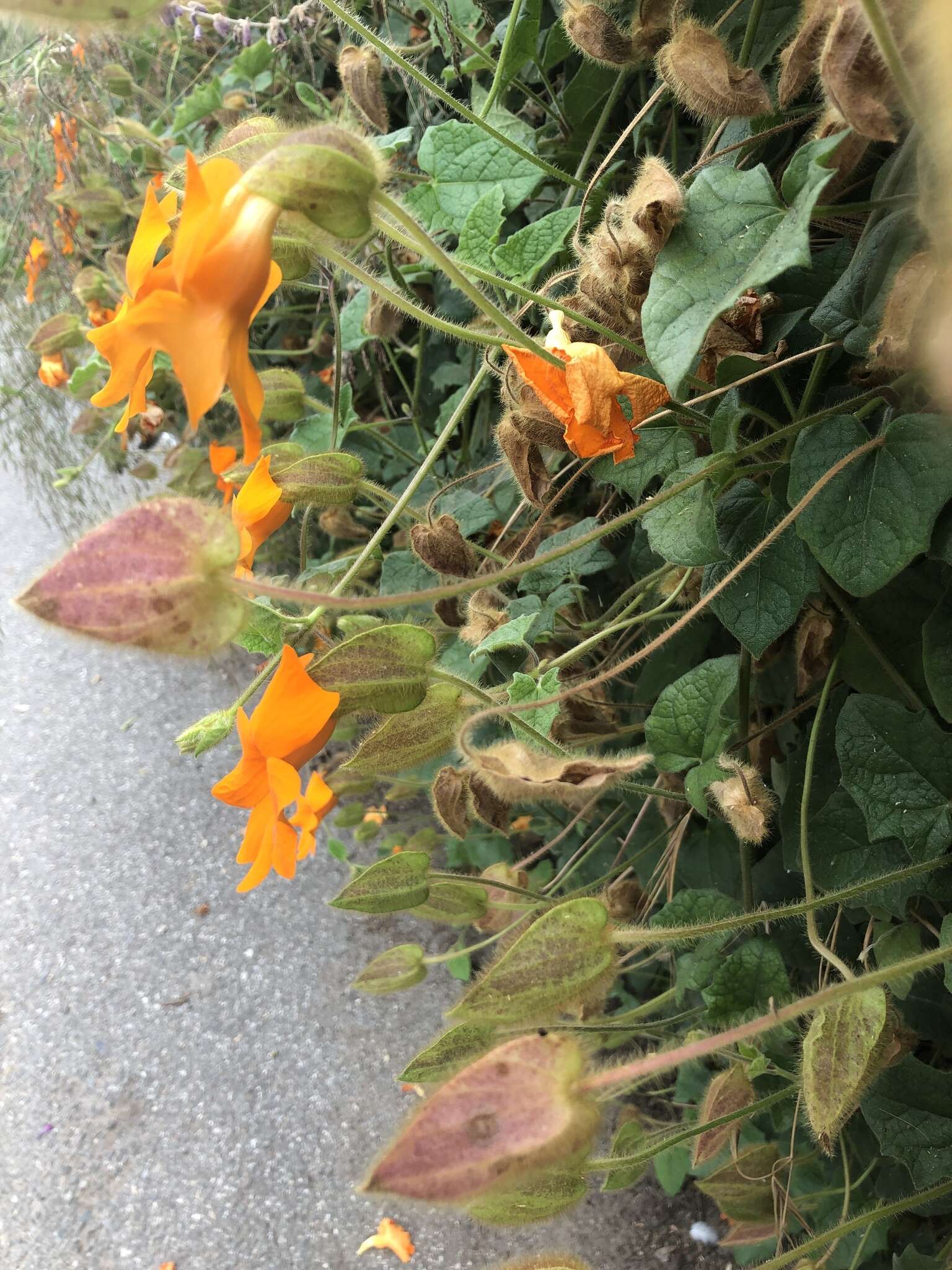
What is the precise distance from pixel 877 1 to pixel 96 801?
4.52 ft

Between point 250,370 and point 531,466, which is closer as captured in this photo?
point 250,370

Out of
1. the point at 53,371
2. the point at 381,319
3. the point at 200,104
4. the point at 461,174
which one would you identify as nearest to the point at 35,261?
the point at 53,371

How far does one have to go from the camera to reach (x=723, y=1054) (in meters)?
0.52

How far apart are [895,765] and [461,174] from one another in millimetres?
390

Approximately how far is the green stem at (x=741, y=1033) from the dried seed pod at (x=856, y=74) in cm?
27

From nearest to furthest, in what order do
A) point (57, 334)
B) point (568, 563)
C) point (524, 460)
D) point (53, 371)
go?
1. point (524, 460)
2. point (568, 563)
3. point (57, 334)
4. point (53, 371)

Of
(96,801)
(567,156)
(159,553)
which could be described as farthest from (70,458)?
(159,553)

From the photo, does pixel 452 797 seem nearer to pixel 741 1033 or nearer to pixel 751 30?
pixel 741 1033

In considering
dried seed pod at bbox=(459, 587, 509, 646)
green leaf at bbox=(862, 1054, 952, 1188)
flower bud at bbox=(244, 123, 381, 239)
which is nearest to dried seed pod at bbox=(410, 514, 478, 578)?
dried seed pod at bbox=(459, 587, 509, 646)

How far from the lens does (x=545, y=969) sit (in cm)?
36

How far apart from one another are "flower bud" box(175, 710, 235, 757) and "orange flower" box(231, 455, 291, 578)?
76 millimetres

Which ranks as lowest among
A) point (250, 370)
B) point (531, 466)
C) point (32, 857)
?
point (32, 857)

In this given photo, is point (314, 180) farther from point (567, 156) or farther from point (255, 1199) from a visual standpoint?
point (255, 1199)

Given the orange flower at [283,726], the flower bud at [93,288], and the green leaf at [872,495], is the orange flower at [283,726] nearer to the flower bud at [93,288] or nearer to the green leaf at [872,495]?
the green leaf at [872,495]
